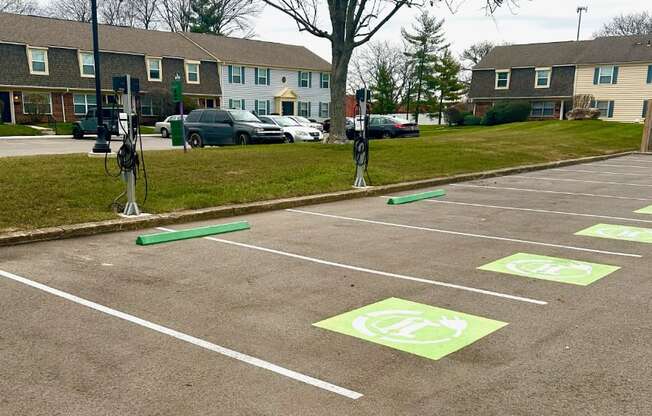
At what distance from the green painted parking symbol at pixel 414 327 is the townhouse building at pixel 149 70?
38576 mm

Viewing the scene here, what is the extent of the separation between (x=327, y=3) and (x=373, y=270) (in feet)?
60.4

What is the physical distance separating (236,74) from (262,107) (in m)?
3.72

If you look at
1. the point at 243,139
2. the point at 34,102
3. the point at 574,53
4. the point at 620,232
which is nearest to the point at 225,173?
the point at 620,232

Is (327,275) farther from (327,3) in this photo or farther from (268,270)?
(327,3)

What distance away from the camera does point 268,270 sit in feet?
22.4

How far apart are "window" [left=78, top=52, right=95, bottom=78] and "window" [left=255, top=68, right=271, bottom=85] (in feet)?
45.2

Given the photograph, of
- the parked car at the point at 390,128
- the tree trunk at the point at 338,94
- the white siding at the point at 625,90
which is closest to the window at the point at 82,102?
the parked car at the point at 390,128

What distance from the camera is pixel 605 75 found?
153ft

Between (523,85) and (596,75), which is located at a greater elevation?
(596,75)

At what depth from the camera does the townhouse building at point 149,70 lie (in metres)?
40.0

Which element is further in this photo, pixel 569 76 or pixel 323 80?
pixel 323 80

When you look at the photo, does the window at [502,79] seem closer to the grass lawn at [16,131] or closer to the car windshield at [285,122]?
the car windshield at [285,122]

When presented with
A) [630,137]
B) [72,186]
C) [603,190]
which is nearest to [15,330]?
[72,186]

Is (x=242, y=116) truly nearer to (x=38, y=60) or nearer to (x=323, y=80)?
(x=38, y=60)
